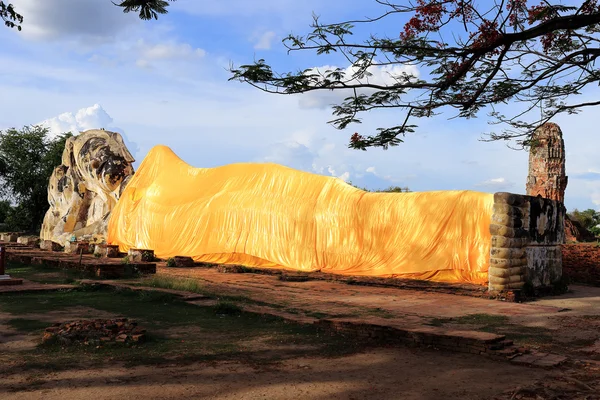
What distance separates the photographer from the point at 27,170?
32.4 meters

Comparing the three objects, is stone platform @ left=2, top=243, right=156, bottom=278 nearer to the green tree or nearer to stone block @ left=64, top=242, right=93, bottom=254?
stone block @ left=64, top=242, right=93, bottom=254

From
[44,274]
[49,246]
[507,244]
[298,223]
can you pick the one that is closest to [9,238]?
[49,246]

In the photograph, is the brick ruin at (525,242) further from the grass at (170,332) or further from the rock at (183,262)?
the rock at (183,262)

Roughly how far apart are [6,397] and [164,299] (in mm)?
4267

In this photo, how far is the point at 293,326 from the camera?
6.47m

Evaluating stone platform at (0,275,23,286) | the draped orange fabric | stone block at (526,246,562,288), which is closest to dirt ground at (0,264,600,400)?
stone platform at (0,275,23,286)

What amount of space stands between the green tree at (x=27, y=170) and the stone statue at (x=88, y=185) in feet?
26.5

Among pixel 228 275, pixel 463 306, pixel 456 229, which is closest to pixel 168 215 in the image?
pixel 228 275

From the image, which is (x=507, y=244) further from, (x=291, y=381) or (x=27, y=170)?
(x=27, y=170)

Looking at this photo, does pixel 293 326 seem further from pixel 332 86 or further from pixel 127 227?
pixel 127 227

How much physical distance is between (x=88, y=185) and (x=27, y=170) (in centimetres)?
1133

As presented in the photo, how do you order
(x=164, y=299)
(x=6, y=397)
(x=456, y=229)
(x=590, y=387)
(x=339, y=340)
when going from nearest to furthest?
(x=6, y=397)
(x=590, y=387)
(x=339, y=340)
(x=164, y=299)
(x=456, y=229)

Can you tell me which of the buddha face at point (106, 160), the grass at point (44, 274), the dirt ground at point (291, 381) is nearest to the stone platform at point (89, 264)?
the grass at point (44, 274)

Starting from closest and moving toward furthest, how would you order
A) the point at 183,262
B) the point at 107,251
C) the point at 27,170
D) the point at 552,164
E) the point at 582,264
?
1. the point at 582,264
2. the point at 183,262
3. the point at 107,251
4. the point at 552,164
5. the point at 27,170
